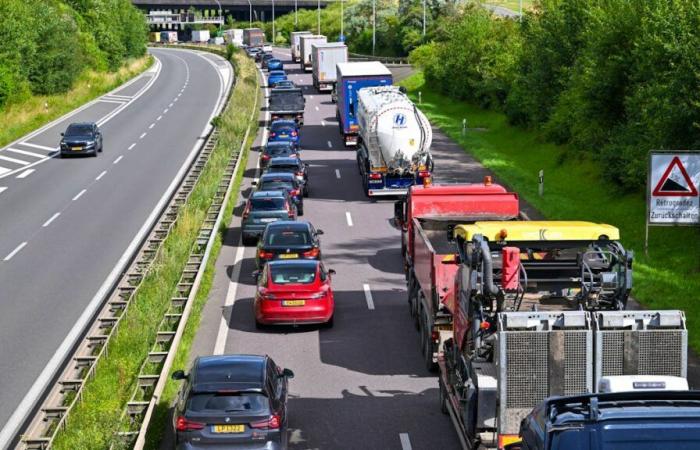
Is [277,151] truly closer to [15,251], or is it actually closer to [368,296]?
[15,251]

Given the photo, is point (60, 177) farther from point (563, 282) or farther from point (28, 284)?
point (563, 282)

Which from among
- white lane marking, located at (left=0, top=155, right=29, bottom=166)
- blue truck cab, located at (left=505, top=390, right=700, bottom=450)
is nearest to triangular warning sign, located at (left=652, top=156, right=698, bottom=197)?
blue truck cab, located at (left=505, top=390, right=700, bottom=450)

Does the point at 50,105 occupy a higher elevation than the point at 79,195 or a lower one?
higher

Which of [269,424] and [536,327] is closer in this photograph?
[536,327]

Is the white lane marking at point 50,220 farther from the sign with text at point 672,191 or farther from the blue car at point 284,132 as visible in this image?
the sign with text at point 672,191

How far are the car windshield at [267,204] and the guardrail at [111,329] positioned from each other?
3.73ft

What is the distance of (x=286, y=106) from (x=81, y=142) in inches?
501

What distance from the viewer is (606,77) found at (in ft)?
125

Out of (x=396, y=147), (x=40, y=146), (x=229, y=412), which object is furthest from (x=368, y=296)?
(x=40, y=146)

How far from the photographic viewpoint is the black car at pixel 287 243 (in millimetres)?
27469

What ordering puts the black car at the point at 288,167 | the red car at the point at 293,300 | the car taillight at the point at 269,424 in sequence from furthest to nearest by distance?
the black car at the point at 288,167, the red car at the point at 293,300, the car taillight at the point at 269,424

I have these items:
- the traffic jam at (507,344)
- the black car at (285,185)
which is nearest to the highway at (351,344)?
the traffic jam at (507,344)

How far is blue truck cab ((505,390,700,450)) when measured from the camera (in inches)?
345

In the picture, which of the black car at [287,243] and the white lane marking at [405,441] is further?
the black car at [287,243]
